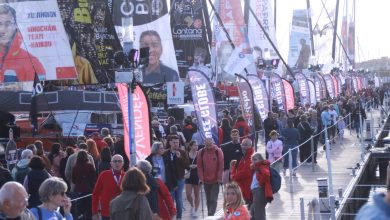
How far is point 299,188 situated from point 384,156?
27.3ft

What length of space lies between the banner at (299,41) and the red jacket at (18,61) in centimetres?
3017

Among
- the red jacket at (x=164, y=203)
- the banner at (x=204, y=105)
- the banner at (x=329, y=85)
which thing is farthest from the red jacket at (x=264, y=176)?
the banner at (x=329, y=85)

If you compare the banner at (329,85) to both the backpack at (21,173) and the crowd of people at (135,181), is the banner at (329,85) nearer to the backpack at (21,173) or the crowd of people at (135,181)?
the crowd of people at (135,181)

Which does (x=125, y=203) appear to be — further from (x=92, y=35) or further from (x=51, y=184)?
(x=92, y=35)

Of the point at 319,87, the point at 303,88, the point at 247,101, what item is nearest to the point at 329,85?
the point at 319,87

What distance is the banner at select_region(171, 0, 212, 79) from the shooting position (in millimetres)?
33500

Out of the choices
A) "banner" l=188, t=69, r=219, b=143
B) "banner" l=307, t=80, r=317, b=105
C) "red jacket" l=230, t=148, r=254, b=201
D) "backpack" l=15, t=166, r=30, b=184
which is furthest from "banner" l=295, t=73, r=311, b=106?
"backpack" l=15, t=166, r=30, b=184

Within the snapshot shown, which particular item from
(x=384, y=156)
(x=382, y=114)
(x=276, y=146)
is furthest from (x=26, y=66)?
(x=382, y=114)

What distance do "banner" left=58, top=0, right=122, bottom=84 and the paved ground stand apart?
6.53 metres

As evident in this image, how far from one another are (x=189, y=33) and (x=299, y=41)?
1627 centimetres

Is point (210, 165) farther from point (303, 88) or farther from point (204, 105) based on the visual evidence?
point (303, 88)

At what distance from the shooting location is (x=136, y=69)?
11.2m

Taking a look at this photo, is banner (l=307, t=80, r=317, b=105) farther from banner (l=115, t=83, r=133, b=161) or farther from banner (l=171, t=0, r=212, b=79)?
banner (l=115, t=83, r=133, b=161)

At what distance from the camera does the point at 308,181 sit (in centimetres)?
1780
